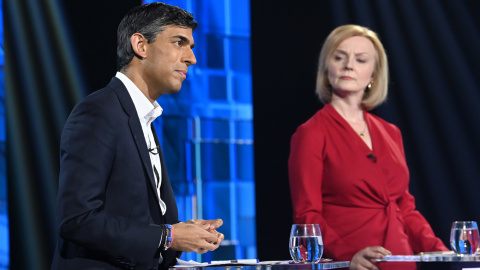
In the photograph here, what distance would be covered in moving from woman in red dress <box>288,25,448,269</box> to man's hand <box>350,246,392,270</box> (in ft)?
1.60

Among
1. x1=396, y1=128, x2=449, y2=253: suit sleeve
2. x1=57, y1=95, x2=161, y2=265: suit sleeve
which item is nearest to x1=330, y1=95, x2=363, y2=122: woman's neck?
x1=396, y1=128, x2=449, y2=253: suit sleeve

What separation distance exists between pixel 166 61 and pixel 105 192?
48cm

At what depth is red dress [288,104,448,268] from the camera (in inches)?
106

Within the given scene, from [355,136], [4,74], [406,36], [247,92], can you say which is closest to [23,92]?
[4,74]

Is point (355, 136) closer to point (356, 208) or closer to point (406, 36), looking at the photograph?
point (356, 208)

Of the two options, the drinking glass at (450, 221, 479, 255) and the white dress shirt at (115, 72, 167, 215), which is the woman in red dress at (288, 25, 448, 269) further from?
the white dress shirt at (115, 72, 167, 215)

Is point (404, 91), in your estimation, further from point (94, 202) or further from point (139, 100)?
point (94, 202)

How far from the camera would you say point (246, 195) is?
12.9 ft

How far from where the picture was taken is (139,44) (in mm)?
2053

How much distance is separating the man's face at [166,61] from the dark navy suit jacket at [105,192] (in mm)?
175

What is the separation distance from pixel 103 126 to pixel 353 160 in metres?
1.32

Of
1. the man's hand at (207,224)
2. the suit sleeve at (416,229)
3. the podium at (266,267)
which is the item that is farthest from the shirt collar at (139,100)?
the suit sleeve at (416,229)

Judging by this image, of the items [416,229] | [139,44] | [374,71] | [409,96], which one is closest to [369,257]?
[416,229]

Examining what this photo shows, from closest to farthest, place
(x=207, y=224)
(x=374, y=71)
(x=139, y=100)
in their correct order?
(x=207, y=224), (x=139, y=100), (x=374, y=71)
